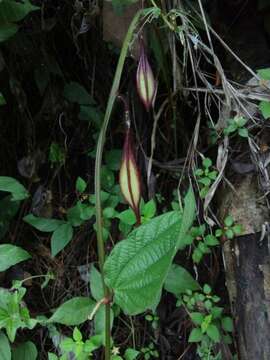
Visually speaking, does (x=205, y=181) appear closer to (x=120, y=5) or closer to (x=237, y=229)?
(x=237, y=229)

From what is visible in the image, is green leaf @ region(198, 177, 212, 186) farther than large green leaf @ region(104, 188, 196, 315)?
Yes

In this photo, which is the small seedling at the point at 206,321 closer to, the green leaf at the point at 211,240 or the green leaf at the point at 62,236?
the green leaf at the point at 211,240

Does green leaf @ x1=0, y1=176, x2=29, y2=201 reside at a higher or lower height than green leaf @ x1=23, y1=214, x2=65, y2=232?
higher

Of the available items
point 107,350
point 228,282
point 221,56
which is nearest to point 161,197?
point 228,282

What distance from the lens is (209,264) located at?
1268 mm

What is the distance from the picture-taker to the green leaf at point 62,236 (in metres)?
1.24

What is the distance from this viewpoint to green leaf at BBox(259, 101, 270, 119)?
3.38 feet

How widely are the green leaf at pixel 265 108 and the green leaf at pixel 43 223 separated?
0.52 meters

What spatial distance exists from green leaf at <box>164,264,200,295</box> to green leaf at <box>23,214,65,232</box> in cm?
29

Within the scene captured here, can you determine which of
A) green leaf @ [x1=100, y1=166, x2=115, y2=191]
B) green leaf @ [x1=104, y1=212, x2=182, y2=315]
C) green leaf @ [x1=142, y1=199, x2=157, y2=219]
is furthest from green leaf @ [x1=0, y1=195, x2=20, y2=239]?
green leaf @ [x1=104, y1=212, x2=182, y2=315]

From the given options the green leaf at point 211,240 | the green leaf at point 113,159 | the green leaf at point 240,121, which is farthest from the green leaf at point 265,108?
the green leaf at point 113,159

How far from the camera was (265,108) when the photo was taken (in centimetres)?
104

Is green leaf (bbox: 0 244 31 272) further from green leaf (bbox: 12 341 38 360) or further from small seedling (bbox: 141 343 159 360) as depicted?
small seedling (bbox: 141 343 159 360)

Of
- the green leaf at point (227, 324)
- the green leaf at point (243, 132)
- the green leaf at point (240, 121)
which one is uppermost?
the green leaf at point (240, 121)
